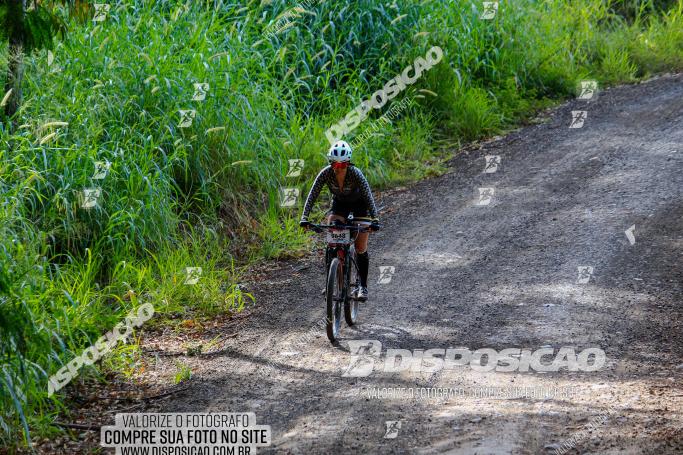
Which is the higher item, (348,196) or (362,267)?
(348,196)

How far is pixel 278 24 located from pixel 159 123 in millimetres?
3714

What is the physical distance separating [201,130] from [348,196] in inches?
121

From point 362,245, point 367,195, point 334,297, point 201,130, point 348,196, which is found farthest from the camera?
point 201,130

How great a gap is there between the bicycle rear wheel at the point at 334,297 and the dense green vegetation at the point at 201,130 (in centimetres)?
152

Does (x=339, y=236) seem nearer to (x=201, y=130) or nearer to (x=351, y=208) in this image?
(x=351, y=208)

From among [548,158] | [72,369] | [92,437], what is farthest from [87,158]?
[548,158]

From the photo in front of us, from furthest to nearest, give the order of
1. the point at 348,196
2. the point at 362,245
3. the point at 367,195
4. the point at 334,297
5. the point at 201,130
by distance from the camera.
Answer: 1. the point at 201,130
2. the point at 362,245
3. the point at 348,196
4. the point at 367,195
5. the point at 334,297

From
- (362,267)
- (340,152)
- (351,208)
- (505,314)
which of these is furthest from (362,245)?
(505,314)

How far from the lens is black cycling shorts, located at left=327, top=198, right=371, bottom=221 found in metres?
8.35

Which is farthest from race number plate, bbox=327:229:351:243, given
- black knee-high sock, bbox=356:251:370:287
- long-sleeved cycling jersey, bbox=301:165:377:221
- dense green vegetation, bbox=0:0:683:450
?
dense green vegetation, bbox=0:0:683:450

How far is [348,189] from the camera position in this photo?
8258mm

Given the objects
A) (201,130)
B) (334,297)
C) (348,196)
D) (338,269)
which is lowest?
(334,297)

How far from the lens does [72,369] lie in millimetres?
7117

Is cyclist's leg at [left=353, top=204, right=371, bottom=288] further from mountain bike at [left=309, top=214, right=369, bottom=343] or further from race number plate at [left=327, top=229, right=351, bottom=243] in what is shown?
race number plate at [left=327, top=229, right=351, bottom=243]
